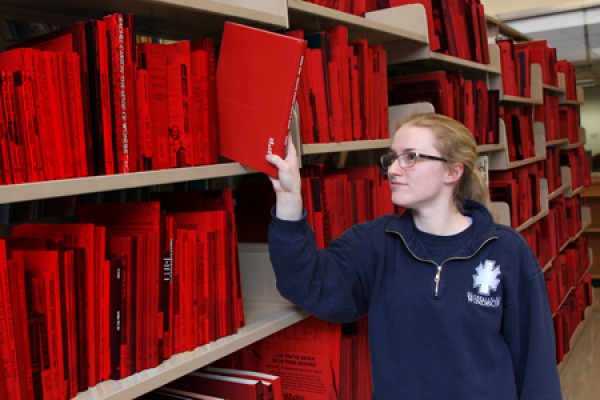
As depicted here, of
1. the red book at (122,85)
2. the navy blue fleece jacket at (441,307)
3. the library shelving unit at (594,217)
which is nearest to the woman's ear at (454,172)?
the navy blue fleece jacket at (441,307)

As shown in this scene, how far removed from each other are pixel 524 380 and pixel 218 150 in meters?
0.95

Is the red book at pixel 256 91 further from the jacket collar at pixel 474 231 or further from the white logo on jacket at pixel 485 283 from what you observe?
the white logo on jacket at pixel 485 283

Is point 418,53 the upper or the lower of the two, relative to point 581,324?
upper

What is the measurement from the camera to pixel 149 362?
3.55ft

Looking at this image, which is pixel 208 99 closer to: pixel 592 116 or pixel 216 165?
pixel 216 165

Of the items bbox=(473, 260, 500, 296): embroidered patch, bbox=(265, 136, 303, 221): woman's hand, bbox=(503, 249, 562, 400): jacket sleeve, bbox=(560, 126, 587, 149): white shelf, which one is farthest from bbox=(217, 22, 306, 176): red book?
bbox=(560, 126, 587, 149): white shelf

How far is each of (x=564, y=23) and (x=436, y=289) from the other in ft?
18.2

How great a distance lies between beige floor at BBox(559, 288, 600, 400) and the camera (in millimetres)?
3508

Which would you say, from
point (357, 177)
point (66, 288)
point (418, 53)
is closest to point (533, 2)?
point (418, 53)

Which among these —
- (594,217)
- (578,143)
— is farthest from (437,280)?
(594,217)

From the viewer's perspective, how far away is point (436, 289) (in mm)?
1429

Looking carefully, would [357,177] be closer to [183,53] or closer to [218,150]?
[218,150]

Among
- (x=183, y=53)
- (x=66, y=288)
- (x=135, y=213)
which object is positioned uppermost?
(x=183, y=53)

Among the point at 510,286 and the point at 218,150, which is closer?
the point at 218,150
